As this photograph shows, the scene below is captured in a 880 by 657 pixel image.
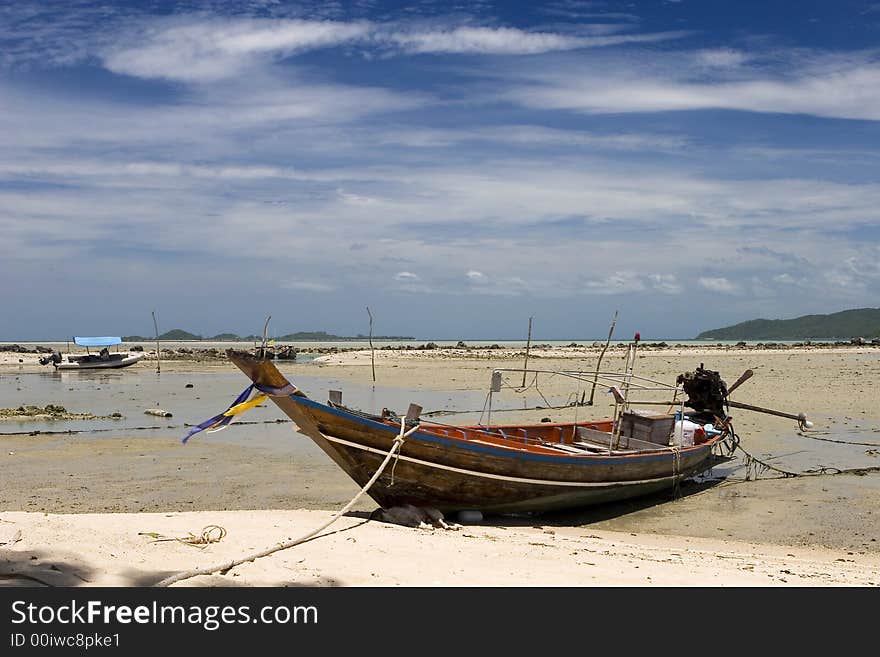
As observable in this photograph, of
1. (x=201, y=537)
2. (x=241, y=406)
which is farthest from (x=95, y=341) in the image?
(x=201, y=537)

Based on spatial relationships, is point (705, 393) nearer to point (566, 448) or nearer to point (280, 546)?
point (566, 448)

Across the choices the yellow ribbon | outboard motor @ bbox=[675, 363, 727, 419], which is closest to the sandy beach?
the yellow ribbon

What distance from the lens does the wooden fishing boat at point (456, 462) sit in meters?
9.70

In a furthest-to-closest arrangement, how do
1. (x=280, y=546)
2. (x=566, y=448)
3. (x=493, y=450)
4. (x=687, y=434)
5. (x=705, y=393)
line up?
(x=705, y=393), (x=687, y=434), (x=566, y=448), (x=493, y=450), (x=280, y=546)

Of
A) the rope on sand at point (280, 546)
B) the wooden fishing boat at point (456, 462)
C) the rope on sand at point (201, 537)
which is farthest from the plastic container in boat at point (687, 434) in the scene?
the rope on sand at point (201, 537)

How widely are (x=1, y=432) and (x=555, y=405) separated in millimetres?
18315

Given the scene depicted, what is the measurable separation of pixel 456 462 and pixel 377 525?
151 centimetres

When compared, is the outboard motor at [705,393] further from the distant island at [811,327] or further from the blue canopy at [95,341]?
the distant island at [811,327]

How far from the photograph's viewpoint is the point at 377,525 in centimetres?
937

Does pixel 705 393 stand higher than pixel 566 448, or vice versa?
pixel 705 393

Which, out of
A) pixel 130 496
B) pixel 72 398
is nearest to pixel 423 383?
pixel 72 398

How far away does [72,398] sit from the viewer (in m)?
29.1

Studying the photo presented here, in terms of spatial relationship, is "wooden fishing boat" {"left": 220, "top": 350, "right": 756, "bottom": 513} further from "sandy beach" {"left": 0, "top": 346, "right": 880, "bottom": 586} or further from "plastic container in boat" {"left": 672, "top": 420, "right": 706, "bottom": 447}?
"plastic container in boat" {"left": 672, "top": 420, "right": 706, "bottom": 447}
